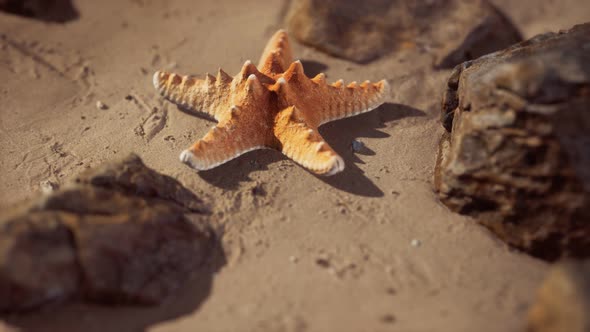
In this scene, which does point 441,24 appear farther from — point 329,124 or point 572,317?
point 572,317

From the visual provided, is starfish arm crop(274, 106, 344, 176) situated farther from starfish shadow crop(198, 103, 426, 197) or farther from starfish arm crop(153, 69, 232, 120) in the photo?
starfish arm crop(153, 69, 232, 120)

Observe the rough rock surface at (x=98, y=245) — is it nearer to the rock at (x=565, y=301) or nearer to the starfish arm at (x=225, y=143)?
the starfish arm at (x=225, y=143)

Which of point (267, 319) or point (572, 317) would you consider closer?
point (572, 317)

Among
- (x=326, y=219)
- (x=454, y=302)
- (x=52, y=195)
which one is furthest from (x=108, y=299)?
(x=454, y=302)

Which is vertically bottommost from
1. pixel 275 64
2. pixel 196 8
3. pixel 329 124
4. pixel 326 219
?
pixel 326 219

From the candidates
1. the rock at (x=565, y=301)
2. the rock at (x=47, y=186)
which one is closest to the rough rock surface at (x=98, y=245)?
the rock at (x=47, y=186)

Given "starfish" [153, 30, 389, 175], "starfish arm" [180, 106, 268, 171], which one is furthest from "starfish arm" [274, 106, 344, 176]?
"starfish arm" [180, 106, 268, 171]

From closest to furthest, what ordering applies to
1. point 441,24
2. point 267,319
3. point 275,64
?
1. point 267,319
2. point 275,64
3. point 441,24
